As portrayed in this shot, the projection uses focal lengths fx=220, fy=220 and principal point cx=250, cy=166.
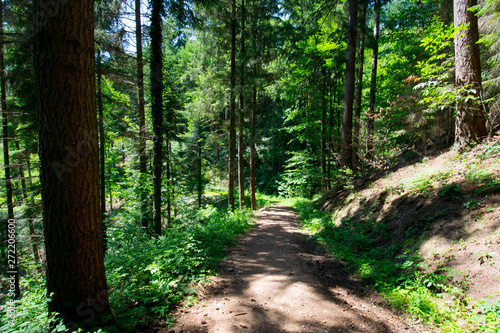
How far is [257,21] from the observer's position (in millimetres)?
11477

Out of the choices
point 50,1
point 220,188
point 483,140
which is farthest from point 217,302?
point 220,188

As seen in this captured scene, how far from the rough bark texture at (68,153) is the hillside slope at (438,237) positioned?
4260mm

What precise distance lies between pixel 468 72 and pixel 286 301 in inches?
275

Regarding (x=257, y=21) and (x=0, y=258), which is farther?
(x=257, y=21)

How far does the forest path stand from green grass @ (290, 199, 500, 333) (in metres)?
0.25

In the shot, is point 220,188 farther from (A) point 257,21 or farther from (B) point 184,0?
(B) point 184,0

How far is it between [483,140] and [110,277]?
8.82m

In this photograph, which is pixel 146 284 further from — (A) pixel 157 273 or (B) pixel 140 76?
(B) pixel 140 76

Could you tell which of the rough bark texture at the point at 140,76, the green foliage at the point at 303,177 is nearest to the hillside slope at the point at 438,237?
the rough bark texture at the point at 140,76

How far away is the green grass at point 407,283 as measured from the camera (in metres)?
2.58

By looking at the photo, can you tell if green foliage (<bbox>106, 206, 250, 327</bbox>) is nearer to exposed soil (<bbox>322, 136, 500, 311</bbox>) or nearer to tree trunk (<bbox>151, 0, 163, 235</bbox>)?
tree trunk (<bbox>151, 0, 163, 235</bbox>)

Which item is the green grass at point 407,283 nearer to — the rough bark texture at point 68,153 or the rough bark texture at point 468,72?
the rough bark texture at point 468,72

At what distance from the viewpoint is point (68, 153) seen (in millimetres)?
2439

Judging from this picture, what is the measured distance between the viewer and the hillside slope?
9.66ft
